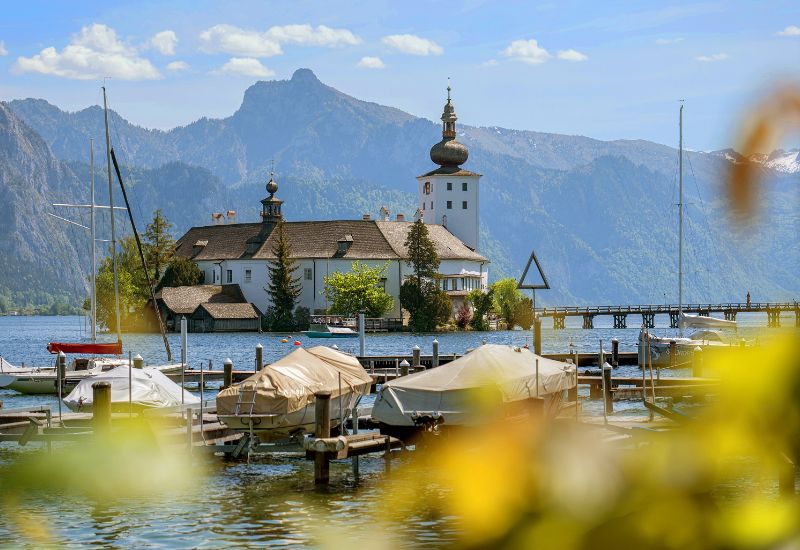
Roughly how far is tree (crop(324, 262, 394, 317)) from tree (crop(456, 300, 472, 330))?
25.5 feet

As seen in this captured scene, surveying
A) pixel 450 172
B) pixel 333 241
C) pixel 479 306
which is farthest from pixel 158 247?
pixel 479 306

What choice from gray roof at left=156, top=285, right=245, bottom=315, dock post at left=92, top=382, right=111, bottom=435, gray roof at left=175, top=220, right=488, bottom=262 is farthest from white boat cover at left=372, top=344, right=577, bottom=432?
gray roof at left=175, top=220, right=488, bottom=262

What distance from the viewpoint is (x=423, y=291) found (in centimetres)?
13175

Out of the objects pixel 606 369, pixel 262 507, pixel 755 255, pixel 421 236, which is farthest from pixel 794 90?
pixel 421 236

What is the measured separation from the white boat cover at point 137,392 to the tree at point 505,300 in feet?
346

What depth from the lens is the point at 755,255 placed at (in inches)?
93.3

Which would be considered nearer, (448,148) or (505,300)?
(505,300)

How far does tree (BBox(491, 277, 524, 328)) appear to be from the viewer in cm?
14150

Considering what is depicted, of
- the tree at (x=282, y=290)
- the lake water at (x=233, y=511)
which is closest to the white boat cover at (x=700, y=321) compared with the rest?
the tree at (x=282, y=290)

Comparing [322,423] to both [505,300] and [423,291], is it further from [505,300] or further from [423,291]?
[505,300]

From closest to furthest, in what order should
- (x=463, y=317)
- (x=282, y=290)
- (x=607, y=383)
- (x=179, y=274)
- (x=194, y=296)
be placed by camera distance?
(x=607, y=383)
(x=463, y=317)
(x=282, y=290)
(x=194, y=296)
(x=179, y=274)

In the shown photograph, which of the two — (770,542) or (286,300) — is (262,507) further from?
(286,300)

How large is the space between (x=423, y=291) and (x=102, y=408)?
102757mm

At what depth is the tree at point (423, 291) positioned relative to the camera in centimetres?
13075
